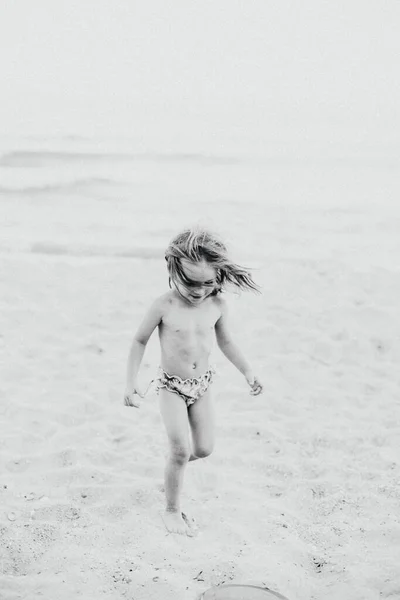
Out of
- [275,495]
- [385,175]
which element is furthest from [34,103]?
[275,495]

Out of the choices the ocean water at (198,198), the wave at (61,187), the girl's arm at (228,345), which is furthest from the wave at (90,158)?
the girl's arm at (228,345)

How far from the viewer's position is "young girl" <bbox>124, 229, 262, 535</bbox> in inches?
127

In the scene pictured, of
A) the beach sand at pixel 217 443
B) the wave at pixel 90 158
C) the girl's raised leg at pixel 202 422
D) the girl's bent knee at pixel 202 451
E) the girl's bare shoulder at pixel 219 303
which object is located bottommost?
the beach sand at pixel 217 443

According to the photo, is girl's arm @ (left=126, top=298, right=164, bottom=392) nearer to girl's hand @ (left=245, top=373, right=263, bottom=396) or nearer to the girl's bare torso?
the girl's bare torso

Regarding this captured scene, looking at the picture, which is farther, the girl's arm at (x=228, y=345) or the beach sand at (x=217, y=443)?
the girl's arm at (x=228, y=345)

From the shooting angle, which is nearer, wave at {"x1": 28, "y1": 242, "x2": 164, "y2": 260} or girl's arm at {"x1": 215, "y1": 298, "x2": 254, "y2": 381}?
girl's arm at {"x1": 215, "y1": 298, "x2": 254, "y2": 381}

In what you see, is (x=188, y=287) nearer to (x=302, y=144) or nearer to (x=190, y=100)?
(x=302, y=144)

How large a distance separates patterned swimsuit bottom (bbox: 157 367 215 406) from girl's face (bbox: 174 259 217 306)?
36 centimetres

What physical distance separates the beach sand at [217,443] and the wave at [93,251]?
0.07 meters

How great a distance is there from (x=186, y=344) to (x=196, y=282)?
311 millimetres

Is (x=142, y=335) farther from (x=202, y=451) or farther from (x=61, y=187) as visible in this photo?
(x=61, y=187)

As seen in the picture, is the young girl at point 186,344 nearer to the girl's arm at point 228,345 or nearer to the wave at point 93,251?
the girl's arm at point 228,345

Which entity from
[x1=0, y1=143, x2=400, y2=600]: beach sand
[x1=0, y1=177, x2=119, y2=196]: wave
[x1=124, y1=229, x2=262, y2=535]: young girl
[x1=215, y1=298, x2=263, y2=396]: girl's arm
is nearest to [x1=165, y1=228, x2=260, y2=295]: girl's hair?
[x1=124, y1=229, x2=262, y2=535]: young girl

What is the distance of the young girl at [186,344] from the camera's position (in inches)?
127
